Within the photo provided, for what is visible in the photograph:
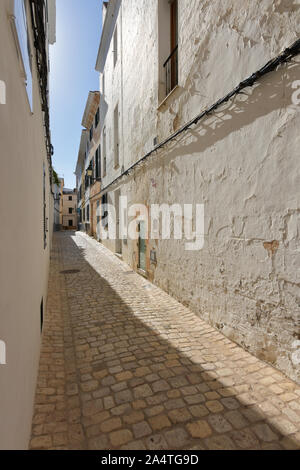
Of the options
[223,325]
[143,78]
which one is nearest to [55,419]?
[223,325]

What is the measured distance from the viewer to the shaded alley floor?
6.20 feet

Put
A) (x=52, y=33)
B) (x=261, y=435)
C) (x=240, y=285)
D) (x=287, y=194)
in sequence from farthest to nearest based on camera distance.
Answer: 1. (x=52, y=33)
2. (x=240, y=285)
3. (x=287, y=194)
4. (x=261, y=435)

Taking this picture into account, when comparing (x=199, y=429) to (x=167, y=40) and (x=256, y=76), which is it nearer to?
(x=256, y=76)

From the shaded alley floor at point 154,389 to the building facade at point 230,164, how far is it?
45 centimetres

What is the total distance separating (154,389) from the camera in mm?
2420

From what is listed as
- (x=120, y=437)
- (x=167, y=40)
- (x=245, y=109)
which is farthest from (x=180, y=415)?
(x=167, y=40)

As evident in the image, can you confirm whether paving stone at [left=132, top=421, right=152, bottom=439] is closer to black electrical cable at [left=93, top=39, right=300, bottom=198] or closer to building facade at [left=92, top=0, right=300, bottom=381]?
building facade at [left=92, top=0, right=300, bottom=381]

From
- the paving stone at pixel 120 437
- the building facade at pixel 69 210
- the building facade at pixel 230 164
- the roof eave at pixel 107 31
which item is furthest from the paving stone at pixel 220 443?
the building facade at pixel 69 210

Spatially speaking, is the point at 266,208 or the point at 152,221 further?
the point at 152,221

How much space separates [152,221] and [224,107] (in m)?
3.40

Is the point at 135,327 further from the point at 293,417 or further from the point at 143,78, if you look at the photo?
the point at 143,78

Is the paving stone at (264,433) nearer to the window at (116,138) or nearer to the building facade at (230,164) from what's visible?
the building facade at (230,164)

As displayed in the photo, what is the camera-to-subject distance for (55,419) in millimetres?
2070
